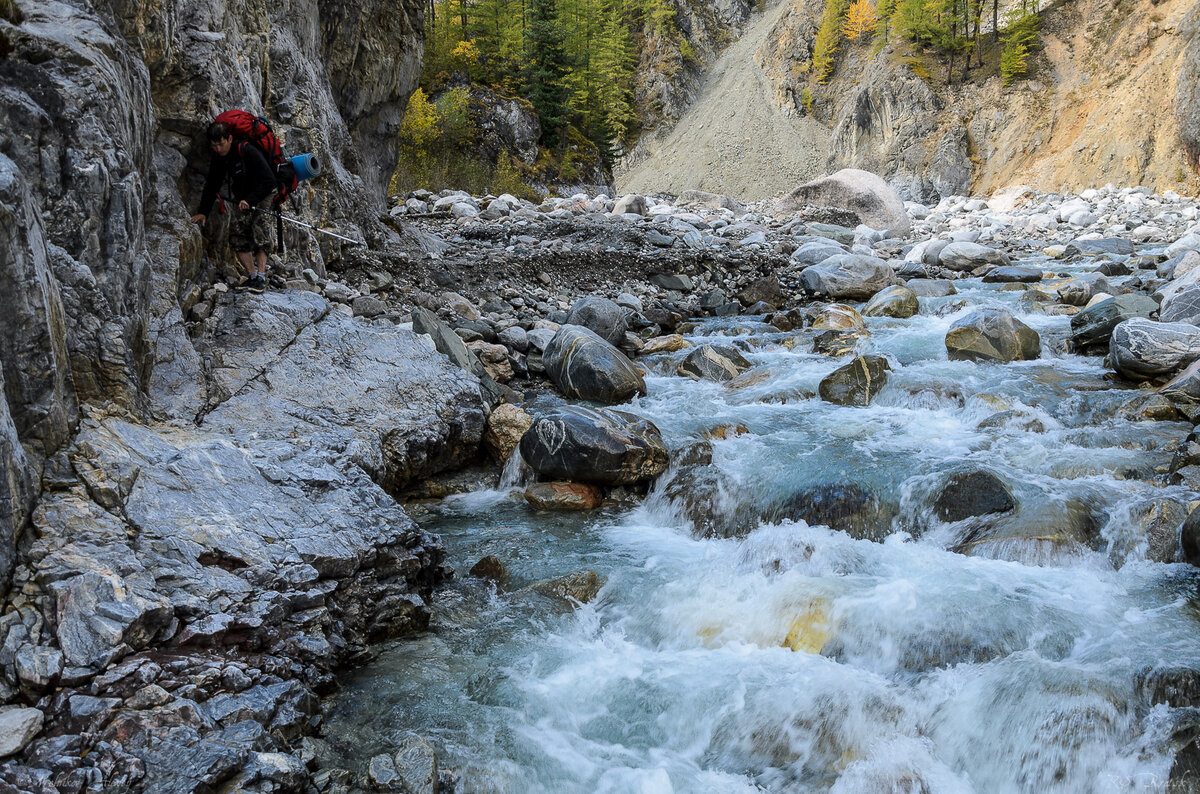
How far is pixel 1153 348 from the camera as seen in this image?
25.4 feet

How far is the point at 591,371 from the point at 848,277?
6938 millimetres

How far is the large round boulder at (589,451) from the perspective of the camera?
655 centimetres

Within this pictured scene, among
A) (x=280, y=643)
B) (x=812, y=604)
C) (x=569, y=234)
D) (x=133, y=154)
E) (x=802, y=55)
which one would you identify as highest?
(x=802, y=55)

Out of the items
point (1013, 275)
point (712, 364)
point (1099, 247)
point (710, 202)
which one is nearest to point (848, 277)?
point (1013, 275)

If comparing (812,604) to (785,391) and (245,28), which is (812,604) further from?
(245,28)

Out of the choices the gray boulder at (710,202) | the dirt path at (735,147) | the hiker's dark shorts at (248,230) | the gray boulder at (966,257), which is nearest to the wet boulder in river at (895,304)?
the gray boulder at (966,257)

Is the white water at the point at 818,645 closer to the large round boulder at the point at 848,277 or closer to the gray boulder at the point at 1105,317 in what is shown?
the gray boulder at the point at 1105,317

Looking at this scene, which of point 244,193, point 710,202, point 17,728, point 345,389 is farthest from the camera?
point 710,202

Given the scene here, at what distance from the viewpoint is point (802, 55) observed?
49.3 metres

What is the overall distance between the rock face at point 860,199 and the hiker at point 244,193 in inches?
690

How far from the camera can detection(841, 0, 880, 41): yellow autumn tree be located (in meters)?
44.3

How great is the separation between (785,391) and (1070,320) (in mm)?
4780

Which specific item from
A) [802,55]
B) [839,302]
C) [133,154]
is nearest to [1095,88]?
[802,55]

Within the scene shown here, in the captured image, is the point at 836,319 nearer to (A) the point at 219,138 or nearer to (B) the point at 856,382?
(B) the point at 856,382
